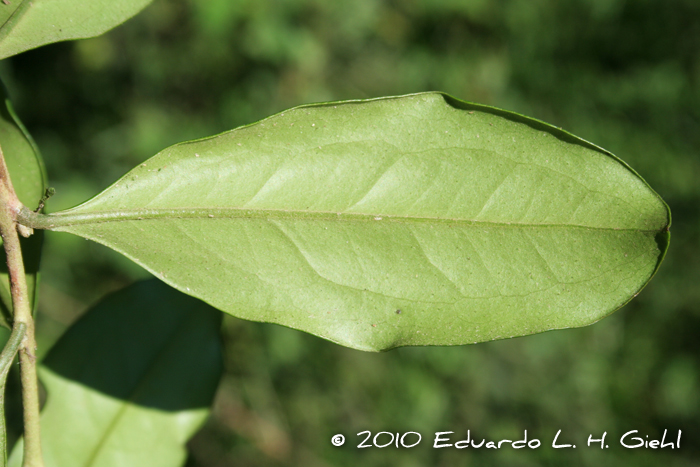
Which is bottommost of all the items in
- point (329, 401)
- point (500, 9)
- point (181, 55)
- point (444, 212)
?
point (329, 401)

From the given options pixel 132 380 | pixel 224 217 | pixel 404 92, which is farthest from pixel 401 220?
pixel 404 92

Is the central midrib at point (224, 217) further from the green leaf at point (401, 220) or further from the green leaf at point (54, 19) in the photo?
the green leaf at point (54, 19)

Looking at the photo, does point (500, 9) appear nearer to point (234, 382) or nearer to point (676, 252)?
point (676, 252)

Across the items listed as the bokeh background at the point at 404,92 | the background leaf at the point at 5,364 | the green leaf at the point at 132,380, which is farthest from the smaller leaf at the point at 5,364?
the bokeh background at the point at 404,92

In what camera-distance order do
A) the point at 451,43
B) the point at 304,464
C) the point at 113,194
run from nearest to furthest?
the point at 113,194 < the point at 304,464 < the point at 451,43

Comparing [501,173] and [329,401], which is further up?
[501,173]

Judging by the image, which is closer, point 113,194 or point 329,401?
point 113,194

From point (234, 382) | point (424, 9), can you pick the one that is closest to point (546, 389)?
point (234, 382)
